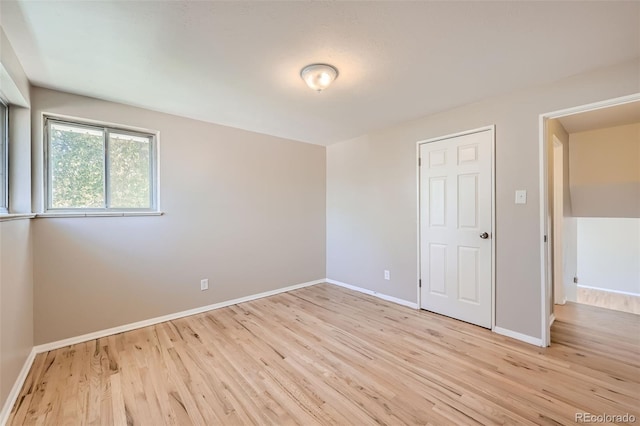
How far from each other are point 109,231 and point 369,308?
117 inches

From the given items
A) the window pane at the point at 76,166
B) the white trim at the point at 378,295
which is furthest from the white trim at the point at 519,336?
the window pane at the point at 76,166

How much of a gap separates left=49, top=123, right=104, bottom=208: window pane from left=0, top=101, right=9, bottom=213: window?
1.01ft

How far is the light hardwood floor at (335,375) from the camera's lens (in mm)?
1612

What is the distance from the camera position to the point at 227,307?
3398 millimetres

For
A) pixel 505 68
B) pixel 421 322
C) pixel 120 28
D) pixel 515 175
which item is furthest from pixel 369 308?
pixel 120 28

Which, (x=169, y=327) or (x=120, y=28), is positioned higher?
(x=120, y=28)

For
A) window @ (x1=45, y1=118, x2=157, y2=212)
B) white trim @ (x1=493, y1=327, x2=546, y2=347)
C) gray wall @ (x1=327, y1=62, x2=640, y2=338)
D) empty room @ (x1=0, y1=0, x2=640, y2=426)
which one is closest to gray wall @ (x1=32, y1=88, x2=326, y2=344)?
empty room @ (x1=0, y1=0, x2=640, y2=426)

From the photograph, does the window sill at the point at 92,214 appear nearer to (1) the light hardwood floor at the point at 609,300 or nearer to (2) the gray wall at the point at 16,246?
(2) the gray wall at the point at 16,246

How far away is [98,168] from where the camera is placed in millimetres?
2668

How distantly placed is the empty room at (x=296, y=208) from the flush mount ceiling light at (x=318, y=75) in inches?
0.5

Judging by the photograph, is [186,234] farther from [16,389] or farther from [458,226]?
[458,226]

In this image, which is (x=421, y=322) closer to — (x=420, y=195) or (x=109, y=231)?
(x=420, y=195)

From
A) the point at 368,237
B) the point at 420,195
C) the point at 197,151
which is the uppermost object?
the point at 197,151

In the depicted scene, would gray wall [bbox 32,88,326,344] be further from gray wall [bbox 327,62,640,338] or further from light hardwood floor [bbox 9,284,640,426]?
gray wall [bbox 327,62,640,338]
